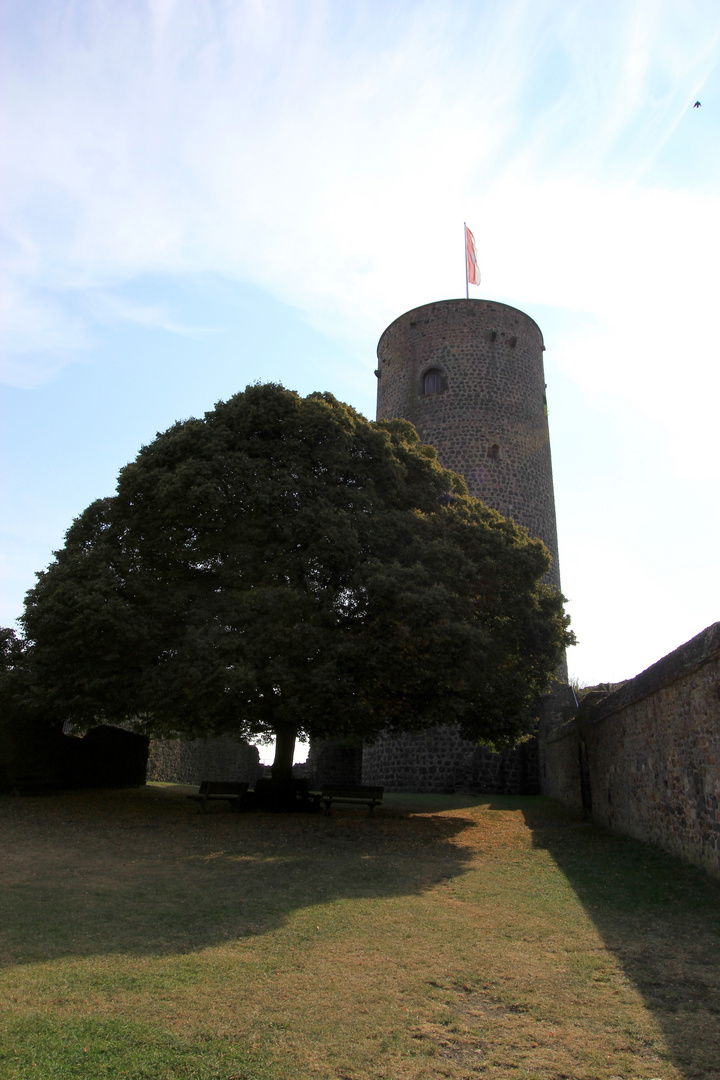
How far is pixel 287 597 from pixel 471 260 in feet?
71.9

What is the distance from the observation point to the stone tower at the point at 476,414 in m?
20.3

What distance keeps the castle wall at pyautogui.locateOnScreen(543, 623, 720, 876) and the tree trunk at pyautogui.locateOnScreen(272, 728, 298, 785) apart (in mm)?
5420

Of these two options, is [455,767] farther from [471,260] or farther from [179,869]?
[471,260]

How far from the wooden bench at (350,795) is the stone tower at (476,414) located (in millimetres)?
7764

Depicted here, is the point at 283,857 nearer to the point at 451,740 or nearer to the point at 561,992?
the point at 561,992

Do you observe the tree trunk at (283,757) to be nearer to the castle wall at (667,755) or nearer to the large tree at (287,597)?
the large tree at (287,597)

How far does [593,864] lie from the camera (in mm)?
8258

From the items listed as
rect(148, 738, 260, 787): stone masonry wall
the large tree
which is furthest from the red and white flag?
rect(148, 738, 260, 787): stone masonry wall

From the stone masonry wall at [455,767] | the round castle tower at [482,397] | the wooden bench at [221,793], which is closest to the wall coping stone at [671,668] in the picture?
the wooden bench at [221,793]

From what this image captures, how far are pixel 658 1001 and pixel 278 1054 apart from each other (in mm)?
2224

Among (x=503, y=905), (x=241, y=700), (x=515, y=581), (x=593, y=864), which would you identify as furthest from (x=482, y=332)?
(x=503, y=905)

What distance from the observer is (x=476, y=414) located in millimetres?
23156

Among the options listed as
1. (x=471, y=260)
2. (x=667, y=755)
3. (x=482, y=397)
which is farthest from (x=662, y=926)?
(x=471, y=260)

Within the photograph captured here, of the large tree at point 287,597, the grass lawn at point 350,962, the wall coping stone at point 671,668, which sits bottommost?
the grass lawn at point 350,962
